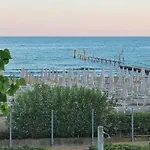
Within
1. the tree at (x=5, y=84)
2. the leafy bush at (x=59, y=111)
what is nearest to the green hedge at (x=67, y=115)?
the leafy bush at (x=59, y=111)

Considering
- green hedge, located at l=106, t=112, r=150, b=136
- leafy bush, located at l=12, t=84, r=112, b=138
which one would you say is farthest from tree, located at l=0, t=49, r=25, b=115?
green hedge, located at l=106, t=112, r=150, b=136

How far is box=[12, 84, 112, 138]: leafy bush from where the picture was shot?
14773 mm

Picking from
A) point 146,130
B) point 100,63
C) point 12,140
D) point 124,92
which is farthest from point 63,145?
point 100,63

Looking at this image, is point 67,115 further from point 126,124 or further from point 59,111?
point 126,124

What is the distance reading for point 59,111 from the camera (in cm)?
1502

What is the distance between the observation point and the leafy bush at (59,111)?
14.8m

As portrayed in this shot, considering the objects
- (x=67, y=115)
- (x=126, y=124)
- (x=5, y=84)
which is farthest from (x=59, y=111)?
(x=5, y=84)

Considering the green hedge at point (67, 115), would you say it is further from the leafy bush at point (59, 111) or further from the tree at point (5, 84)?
the tree at point (5, 84)

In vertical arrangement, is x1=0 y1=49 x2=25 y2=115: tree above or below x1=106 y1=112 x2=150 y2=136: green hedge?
above

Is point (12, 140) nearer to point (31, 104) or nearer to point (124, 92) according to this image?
point (31, 104)

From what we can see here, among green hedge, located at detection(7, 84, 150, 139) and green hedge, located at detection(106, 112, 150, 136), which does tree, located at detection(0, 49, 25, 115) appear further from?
green hedge, located at detection(106, 112, 150, 136)

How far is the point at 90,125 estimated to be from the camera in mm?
15188

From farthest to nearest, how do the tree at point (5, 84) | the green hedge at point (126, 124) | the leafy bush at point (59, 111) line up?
the green hedge at point (126, 124), the leafy bush at point (59, 111), the tree at point (5, 84)

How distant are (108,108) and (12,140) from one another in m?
3.38
